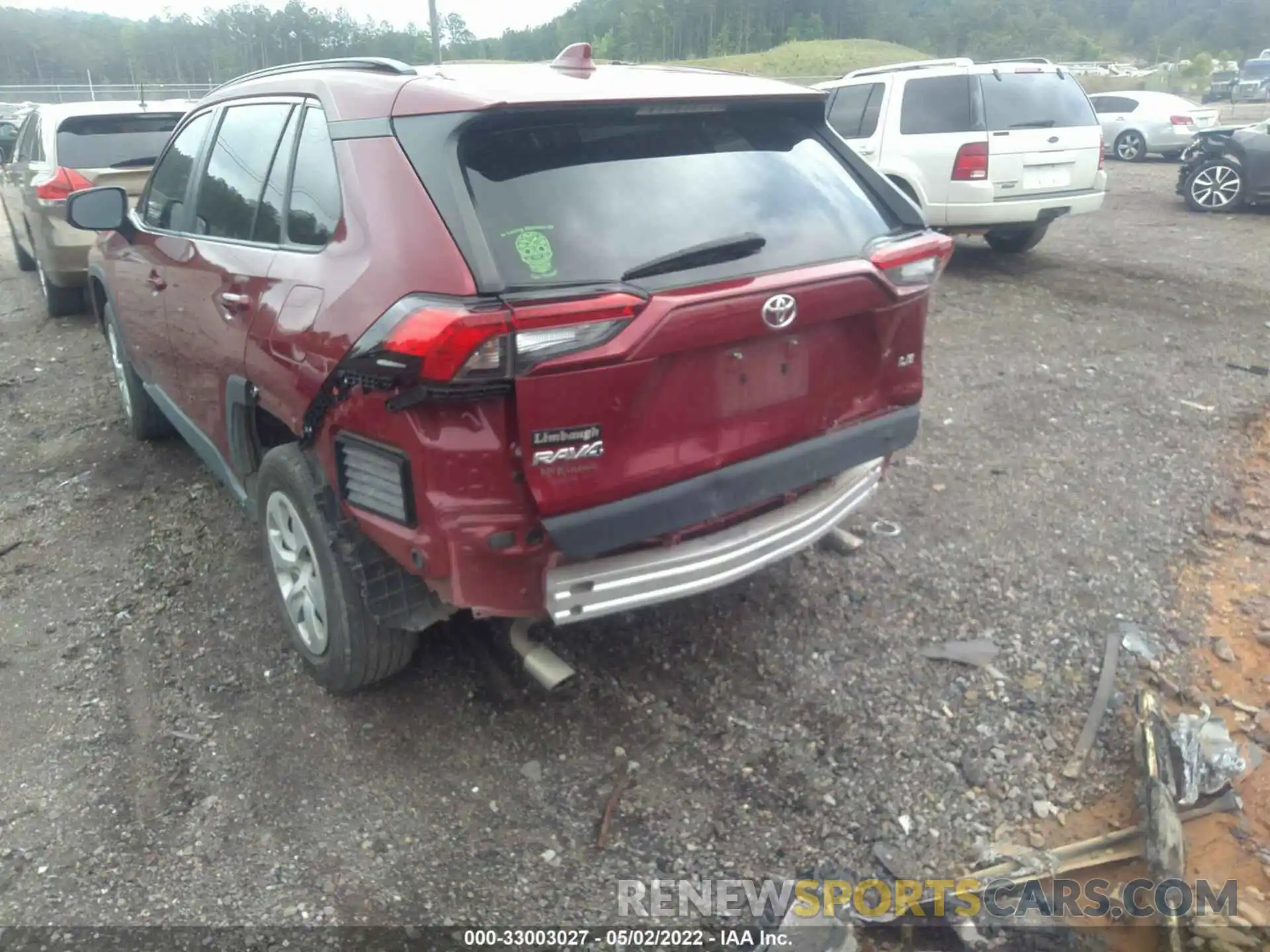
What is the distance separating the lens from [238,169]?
3625mm

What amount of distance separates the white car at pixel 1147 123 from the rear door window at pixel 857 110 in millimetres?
11619

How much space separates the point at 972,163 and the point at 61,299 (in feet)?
26.4

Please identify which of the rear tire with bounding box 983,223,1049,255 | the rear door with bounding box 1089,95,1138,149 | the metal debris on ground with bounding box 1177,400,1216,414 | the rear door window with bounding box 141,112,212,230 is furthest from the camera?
the rear door with bounding box 1089,95,1138,149

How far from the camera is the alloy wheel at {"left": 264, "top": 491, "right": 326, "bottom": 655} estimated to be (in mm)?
3164

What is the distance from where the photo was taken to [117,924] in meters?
2.49

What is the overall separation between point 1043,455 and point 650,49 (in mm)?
70958

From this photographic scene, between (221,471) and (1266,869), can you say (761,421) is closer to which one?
(1266,869)

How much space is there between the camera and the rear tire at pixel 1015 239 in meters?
9.76

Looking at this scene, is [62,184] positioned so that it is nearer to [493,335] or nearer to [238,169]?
[238,169]

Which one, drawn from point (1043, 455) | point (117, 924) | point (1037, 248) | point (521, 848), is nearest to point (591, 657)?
point (521, 848)

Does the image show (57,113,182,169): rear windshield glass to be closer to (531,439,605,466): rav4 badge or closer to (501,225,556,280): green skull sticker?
(501,225,556,280): green skull sticker

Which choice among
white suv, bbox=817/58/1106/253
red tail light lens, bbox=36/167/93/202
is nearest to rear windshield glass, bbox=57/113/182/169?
red tail light lens, bbox=36/167/93/202

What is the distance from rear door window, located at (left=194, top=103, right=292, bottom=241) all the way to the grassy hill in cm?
3804

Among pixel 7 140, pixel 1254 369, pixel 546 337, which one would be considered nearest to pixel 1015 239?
pixel 1254 369
